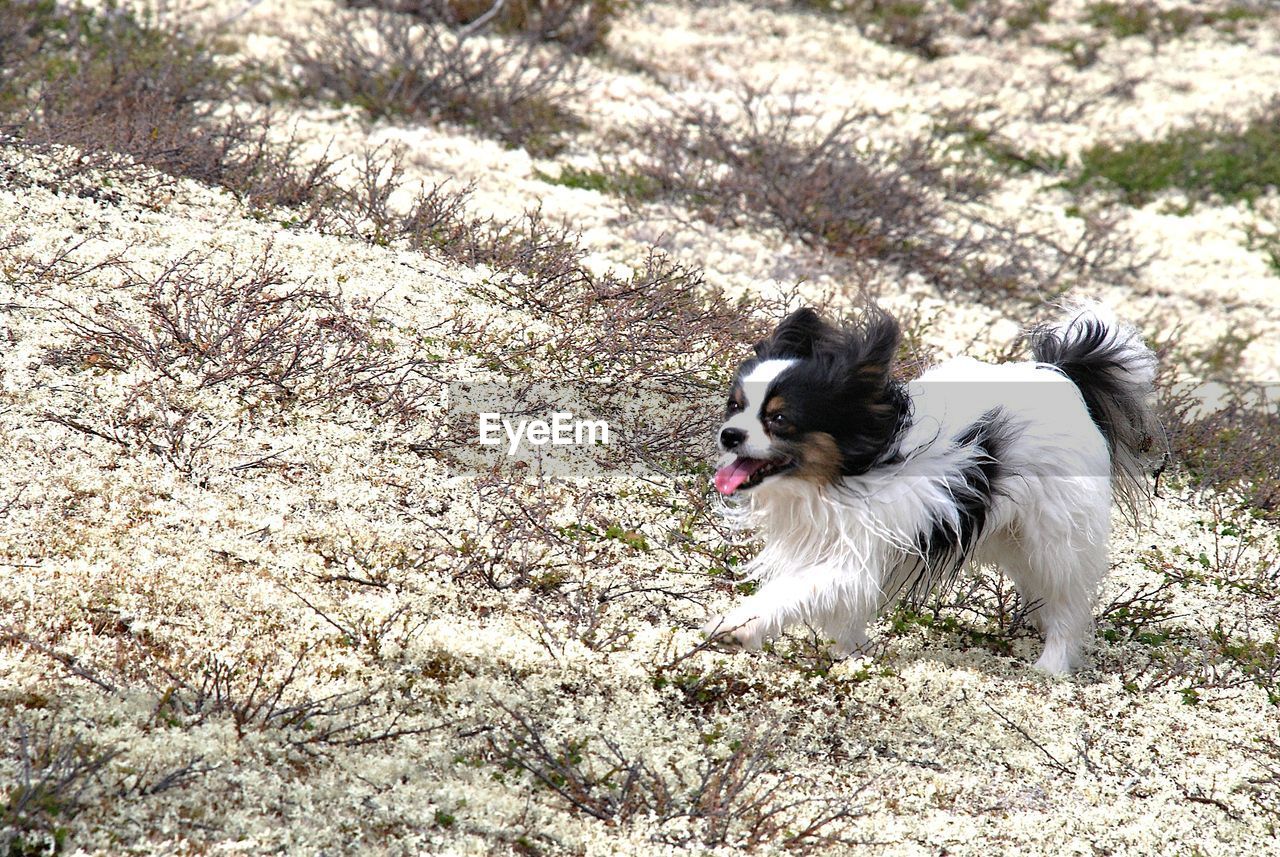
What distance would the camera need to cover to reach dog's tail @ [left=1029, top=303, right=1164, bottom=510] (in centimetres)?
486

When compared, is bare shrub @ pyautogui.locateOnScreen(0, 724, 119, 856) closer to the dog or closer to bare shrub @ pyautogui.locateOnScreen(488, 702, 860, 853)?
bare shrub @ pyautogui.locateOnScreen(488, 702, 860, 853)

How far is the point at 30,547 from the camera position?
4.04 meters

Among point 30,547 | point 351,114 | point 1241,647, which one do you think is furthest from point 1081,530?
point 351,114

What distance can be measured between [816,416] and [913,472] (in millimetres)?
447

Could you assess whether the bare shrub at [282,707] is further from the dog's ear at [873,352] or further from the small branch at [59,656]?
the dog's ear at [873,352]

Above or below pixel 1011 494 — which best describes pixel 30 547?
below

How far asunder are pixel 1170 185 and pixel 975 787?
834 cm

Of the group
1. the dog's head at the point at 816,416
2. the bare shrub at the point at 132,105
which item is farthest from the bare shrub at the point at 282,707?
the bare shrub at the point at 132,105

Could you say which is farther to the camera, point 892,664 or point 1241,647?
point 1241,647

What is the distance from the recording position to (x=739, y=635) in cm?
417

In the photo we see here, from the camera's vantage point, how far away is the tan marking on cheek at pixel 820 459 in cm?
418

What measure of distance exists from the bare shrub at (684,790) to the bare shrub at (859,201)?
536 centimetres

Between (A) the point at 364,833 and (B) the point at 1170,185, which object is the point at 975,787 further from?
(B) the point at 1170,185

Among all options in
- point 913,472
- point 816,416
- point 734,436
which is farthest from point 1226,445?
point 734,436
